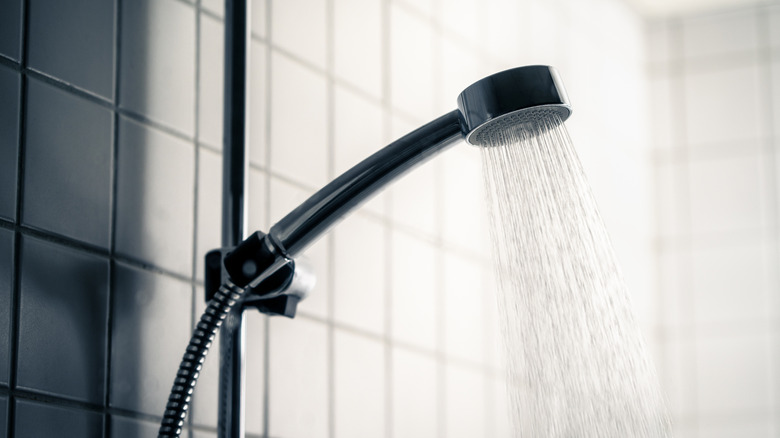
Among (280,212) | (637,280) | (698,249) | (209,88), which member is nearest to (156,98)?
(209,88)

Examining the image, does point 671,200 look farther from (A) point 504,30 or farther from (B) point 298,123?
(B) point 298,123

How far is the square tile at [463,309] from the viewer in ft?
3.85

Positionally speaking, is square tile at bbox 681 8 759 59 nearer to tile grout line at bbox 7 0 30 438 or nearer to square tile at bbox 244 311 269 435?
square tile at bbox 244 311 269 435

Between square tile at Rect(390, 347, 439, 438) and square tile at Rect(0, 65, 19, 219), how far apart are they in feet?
1.62

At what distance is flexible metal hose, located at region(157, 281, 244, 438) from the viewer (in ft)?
2.08

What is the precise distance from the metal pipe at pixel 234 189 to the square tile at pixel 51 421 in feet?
0.28

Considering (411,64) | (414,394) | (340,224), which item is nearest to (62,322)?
(340,224)

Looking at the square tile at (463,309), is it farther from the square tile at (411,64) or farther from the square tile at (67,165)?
the square tile at (67,165)

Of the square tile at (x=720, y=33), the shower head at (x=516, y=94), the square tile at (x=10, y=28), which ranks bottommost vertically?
the shower head at (x=516, y=94)

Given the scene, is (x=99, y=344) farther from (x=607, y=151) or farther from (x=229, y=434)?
(x=607, y=151)

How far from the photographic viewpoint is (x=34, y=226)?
0.68 m

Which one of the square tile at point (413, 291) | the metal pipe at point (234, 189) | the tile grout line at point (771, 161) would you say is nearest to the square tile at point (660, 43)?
the tile grout line at point (771, 161)

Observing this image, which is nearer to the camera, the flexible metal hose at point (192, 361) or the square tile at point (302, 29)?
the flexible metal hose at point (192, 361)

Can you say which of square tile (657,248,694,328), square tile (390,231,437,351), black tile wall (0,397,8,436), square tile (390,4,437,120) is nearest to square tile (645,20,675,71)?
square tile (657,248,694,328)
